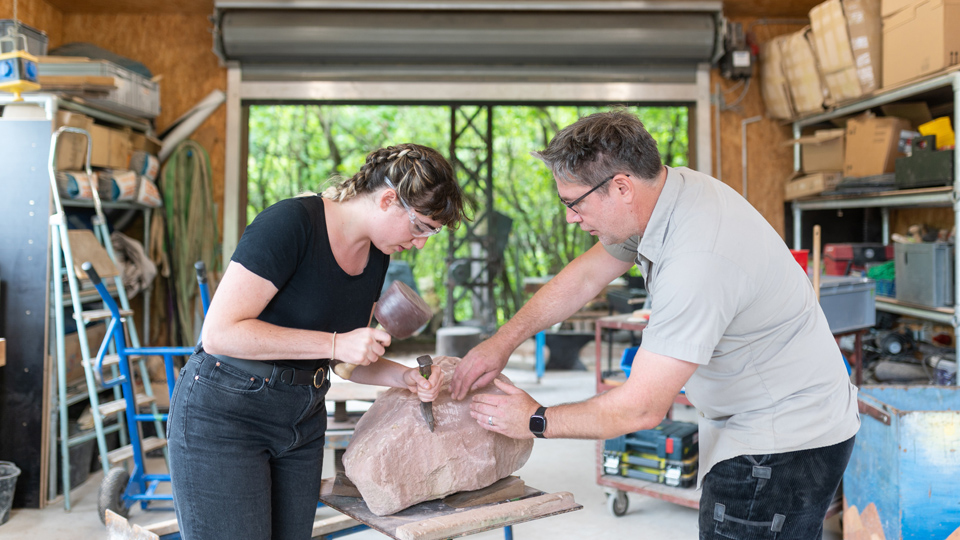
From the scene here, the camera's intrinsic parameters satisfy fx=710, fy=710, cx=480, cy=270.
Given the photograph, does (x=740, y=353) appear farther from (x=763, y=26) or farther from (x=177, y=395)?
(x=763, y=26)

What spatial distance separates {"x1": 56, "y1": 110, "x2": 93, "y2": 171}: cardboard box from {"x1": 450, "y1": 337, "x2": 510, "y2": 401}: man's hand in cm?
285

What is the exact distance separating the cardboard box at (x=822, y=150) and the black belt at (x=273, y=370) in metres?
4.50

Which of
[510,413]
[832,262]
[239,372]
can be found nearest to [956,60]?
[832,262]

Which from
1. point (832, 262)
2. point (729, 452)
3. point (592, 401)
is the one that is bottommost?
point (729, 452)

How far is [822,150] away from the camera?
17.3 feet

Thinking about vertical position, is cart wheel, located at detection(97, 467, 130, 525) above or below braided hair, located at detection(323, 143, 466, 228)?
below

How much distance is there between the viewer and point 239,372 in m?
1.64

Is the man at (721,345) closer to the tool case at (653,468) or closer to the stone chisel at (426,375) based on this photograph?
the stone chisel at (426,375)

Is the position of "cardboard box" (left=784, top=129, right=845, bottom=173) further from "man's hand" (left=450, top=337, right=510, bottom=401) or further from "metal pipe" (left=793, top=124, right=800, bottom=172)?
"man's hand" (left=450, top=337, right=510, bottom=401)

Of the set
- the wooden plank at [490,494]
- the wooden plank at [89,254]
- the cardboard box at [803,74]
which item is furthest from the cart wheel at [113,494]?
the cardboard box at [803,74]

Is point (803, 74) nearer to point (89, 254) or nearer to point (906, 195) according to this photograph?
point (906, 195)

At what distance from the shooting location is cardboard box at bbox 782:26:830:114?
5.07 m

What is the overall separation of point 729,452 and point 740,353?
0.24 m

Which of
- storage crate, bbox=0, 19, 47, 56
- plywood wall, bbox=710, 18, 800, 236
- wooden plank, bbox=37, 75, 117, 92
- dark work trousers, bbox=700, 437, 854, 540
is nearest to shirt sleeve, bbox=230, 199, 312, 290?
dark work trousers, bbox=700, 437, 854, 540
